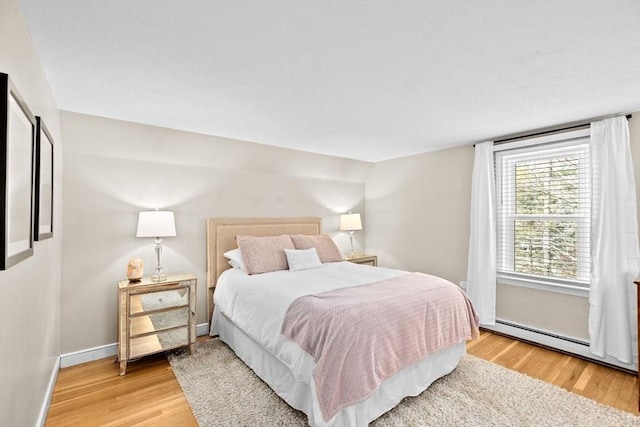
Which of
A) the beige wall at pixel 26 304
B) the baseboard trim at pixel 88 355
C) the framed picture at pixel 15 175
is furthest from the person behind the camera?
the baseboard trim at pixel 88 355

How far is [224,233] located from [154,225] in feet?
2.83

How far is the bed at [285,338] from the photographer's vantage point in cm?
192

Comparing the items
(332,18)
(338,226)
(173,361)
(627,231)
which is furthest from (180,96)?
(627,231)

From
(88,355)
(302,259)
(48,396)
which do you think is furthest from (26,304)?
(302,259)

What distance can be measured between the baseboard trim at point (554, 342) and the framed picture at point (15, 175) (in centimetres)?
428

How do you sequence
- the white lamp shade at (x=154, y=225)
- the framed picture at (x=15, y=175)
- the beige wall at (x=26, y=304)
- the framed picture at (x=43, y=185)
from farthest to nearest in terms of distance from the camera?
the white lamp shade at (x=154, y=225) → the framed picture at (x=43, y=185) → the beige wall at (x=26, y=304) → the framed picture at (x=15, y=175)

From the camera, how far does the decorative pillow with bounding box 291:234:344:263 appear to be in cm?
383

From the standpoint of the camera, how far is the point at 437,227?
4.30 meters

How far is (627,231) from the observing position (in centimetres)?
271

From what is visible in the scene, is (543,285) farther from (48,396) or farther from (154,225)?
(48,396)

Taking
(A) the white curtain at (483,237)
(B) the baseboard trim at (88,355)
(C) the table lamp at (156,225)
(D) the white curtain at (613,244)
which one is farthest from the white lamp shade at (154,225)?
(D) the white curtain at (613,244)

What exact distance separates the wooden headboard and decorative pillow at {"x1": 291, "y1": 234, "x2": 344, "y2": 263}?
0.40 metres

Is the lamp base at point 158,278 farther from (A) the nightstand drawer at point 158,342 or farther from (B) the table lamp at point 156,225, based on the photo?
(A) the nightstand drawer at point 158,342

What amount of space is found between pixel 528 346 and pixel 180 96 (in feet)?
13.7
